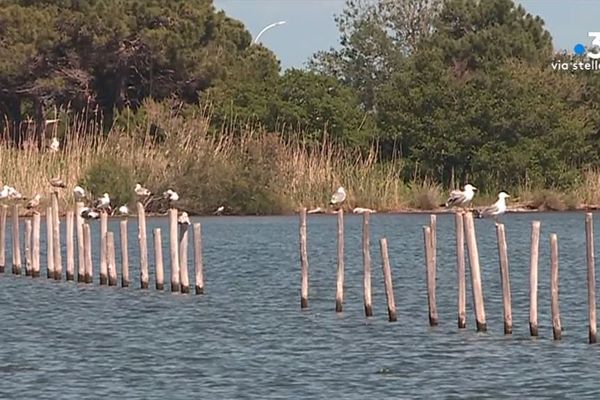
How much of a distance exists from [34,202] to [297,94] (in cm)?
2089

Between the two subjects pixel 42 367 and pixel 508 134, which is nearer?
pixel 42 367

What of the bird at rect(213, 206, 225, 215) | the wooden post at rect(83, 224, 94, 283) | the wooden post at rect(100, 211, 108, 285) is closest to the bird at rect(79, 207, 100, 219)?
the bird at rect(213, 206, 225, 215)

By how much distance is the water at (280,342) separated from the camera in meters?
21.1

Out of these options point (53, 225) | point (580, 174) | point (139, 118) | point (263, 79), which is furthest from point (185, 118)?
point (53, 225)

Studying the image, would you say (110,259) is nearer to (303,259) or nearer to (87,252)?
(87,252)

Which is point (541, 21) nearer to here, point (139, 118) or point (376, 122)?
point (376, 122)

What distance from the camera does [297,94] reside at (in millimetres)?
67250

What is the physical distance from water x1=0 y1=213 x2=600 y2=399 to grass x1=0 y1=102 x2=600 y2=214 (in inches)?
628

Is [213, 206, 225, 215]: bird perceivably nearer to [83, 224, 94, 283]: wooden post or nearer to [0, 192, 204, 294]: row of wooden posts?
[0, 192, 204, 294]: row of wooden posts

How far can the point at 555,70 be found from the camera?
237ft

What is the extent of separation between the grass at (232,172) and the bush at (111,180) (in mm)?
33

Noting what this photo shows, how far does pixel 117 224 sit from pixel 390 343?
1164 inches

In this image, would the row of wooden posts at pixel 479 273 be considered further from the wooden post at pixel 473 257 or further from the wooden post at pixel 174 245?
the wooden post at pixel 174 245

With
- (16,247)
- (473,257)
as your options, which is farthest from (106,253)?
(473,257)
